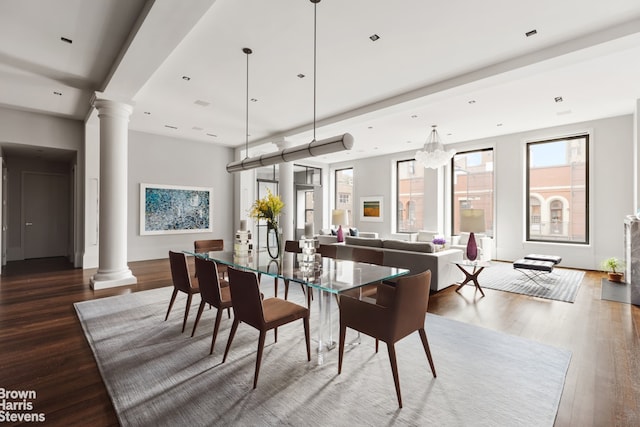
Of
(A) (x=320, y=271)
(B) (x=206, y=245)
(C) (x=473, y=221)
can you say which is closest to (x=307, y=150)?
(A) (x=320, y=271)

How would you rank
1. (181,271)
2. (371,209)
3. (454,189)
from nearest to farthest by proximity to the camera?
(181,271)
(454,189)
(371,209)

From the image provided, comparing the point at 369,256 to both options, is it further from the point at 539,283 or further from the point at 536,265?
the point at 539,283

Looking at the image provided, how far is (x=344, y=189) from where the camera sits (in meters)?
11.6

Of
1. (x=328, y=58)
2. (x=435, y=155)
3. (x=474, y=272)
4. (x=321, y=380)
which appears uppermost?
(x=328, y=58)

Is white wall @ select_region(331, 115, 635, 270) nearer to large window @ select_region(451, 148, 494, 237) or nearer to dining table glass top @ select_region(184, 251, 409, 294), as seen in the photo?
large window @ select_region(451, 148, 494, 237)

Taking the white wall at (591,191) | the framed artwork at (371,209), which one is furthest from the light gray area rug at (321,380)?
the framed artwork at (371,209)

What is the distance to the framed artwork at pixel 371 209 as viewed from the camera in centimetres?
1032

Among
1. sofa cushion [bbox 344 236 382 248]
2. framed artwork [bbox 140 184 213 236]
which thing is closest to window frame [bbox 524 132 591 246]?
sofa cushion [bbox 344 236 382 248]

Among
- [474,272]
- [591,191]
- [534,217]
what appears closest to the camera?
[474,272]

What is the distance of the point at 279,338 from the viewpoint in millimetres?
2951

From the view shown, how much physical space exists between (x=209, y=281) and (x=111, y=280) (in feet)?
10.5

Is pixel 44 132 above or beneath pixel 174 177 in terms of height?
above

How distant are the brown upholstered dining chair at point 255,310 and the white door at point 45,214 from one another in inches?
329

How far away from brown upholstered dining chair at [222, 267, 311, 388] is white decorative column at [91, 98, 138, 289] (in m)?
3.52
